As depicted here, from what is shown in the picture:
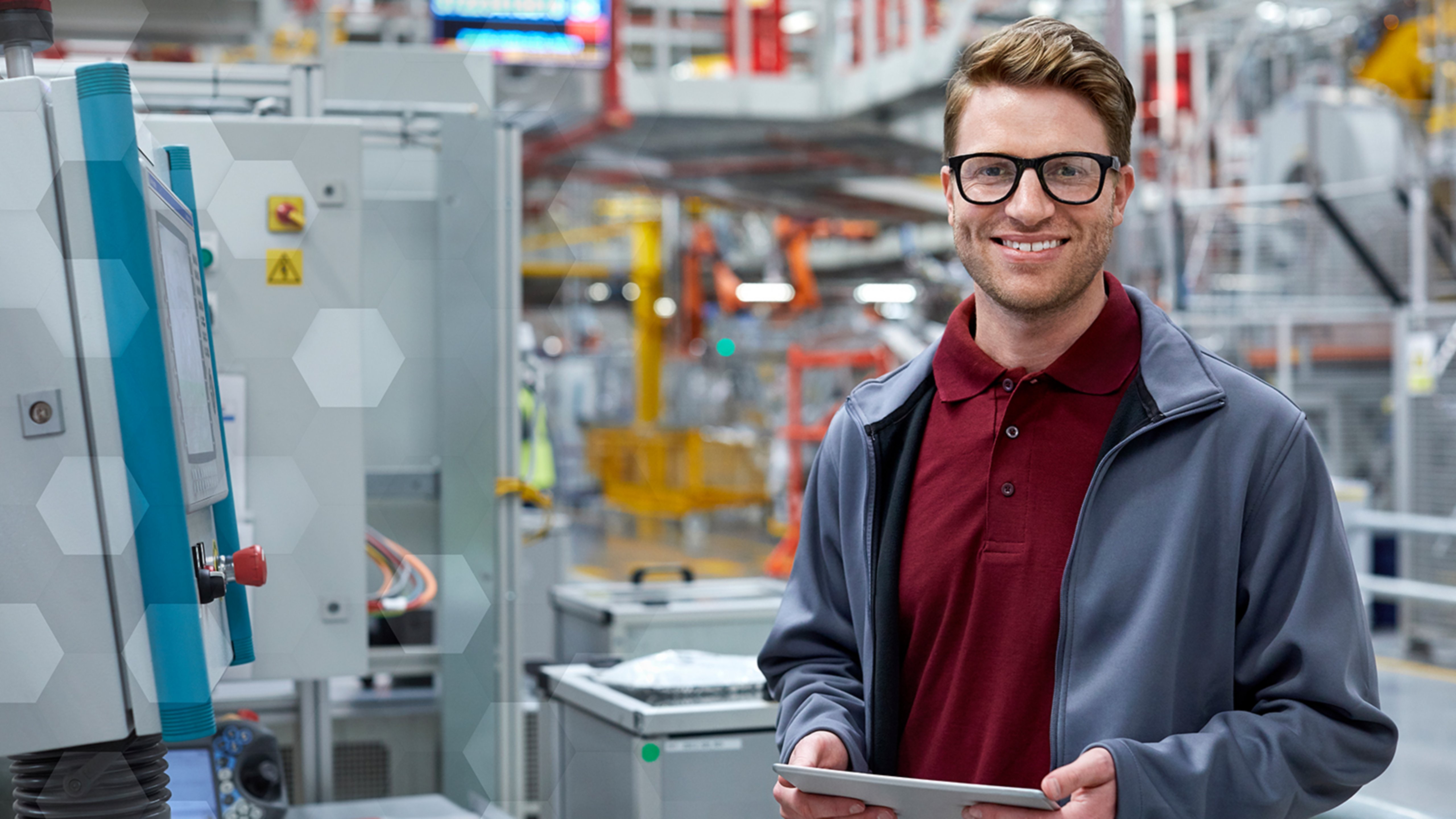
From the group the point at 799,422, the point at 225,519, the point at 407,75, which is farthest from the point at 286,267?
the point at 799,422

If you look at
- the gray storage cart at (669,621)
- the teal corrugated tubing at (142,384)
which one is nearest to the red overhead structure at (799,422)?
the gray storage cart at (669,621)

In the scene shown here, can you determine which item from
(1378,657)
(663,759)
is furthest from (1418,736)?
(663,759)

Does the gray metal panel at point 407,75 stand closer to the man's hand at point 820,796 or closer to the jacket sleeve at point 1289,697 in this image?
the man's hand at point 820,796

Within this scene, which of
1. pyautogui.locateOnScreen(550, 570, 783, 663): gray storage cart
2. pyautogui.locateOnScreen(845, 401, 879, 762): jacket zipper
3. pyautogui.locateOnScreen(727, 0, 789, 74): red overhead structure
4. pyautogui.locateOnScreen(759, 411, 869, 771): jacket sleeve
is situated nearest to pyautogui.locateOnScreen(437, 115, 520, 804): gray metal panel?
pyautogui.locateOnScreen(550, 570, 783, 663): gray storage cart

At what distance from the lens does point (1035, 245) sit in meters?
1.41

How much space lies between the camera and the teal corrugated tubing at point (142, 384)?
1145 millimetres

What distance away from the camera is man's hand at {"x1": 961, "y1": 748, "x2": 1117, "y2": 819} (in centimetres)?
122

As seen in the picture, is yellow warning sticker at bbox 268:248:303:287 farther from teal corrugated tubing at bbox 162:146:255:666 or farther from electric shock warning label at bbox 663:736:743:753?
electric shock warning label at bbox 663:736:743:753

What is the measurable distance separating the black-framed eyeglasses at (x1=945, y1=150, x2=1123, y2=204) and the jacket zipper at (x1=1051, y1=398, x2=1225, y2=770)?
0.82ft

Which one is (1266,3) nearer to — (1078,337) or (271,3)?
(271,3)

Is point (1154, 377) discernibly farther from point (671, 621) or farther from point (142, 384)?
point (671, 621)

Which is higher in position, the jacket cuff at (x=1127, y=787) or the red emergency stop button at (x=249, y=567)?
the red emergency stop button at (x=249, y=567)
